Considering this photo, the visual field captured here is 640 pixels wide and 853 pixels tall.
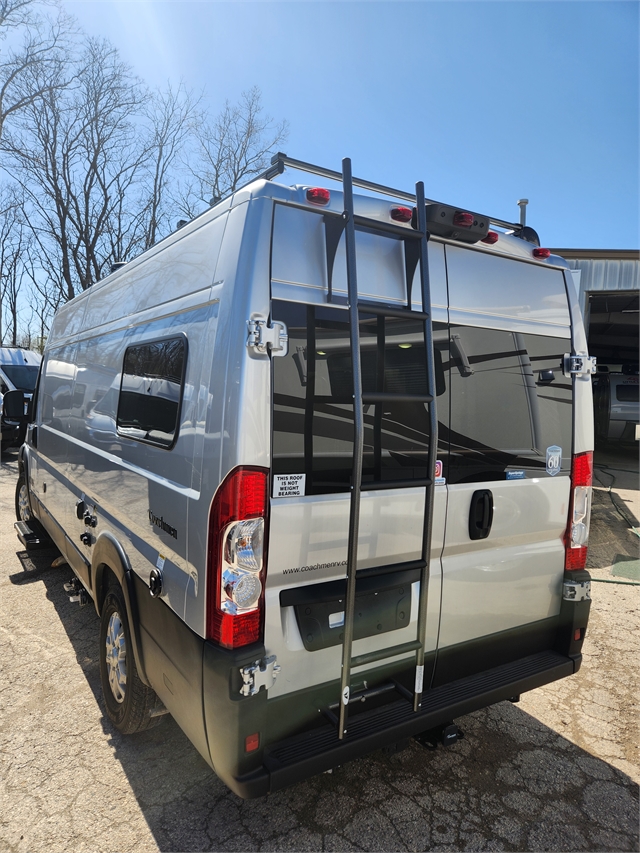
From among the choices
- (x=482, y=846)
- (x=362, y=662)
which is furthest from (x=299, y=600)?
(x=482, y=846)

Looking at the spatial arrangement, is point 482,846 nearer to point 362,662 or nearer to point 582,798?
point 582,798

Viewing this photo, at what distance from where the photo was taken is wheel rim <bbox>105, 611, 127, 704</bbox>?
310 centimetres

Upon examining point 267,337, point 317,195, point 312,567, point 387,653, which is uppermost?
point 317,195

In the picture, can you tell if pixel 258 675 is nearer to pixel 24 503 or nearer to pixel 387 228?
pixel 387 228

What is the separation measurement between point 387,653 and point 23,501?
569 cm

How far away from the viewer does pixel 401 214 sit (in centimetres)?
241

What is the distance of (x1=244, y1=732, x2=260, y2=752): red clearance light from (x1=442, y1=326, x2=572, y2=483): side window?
4.30 feet

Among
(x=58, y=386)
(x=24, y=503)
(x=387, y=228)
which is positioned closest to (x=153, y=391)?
(x=387, y=228)

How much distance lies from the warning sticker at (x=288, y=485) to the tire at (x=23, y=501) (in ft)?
17.3

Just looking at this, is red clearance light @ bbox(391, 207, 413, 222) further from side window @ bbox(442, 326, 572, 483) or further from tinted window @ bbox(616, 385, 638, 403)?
tinted window @ bbox(616, 385, 638, 403)

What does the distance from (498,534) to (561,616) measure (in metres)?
0.71

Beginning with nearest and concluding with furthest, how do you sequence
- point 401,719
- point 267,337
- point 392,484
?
point 267,337, point 392,484, point 401,719

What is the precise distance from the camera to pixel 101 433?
3.58 m

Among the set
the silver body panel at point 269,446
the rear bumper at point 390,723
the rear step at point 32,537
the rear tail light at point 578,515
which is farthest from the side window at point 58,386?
the rear tail light at point 578,515
